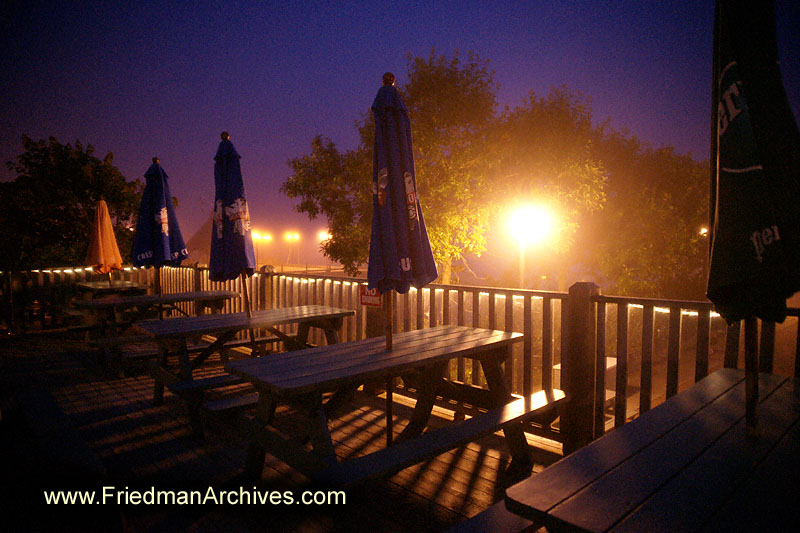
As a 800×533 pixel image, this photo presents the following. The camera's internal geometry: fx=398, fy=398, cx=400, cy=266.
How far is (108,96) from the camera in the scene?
11569 cm

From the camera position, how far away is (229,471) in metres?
3.03

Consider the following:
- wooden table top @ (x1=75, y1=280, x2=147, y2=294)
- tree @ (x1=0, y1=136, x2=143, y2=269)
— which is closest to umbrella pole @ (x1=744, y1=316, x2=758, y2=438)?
wooden table top @ (x1=75, y1=280, x2=147, y2=294)

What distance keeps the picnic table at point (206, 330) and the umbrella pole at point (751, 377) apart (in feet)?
12.3

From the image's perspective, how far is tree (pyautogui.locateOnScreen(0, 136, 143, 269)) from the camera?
698 inches

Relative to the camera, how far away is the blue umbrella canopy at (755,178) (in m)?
1.37

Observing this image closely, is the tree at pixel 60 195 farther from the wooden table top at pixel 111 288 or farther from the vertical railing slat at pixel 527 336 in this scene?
the vertical railing slat at pixel 527 336

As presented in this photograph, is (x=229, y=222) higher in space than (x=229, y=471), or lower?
higher

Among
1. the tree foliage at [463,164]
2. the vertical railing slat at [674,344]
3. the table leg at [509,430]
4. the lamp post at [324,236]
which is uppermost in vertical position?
the tree foliage at [463,164]

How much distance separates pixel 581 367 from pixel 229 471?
305cm

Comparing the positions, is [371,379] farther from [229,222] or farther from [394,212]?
[229,222]

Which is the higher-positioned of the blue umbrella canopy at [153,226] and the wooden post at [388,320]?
the blue umbrella canopy at [153,226]

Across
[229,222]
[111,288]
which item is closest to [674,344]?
[229,222]

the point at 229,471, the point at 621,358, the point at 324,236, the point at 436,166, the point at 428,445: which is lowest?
the point at 229,471

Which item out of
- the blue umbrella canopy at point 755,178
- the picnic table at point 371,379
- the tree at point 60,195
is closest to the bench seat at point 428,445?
the picnic table at point 371,379
